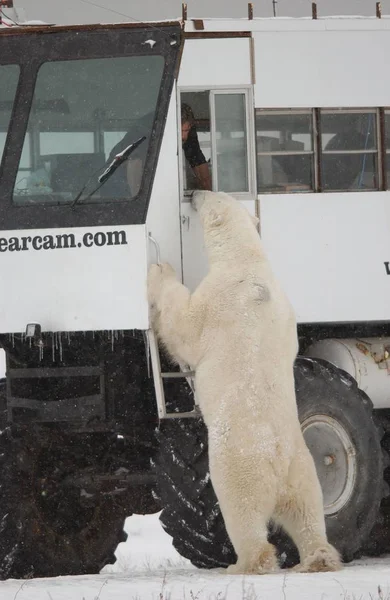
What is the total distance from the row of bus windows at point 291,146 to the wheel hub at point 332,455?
1.60 meters

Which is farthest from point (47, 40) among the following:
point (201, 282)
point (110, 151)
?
point (201, 282)

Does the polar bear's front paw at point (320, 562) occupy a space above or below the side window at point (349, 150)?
below

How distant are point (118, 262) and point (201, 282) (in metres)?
0.56

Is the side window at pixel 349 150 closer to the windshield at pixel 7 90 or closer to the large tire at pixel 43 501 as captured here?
the windshield at pixel 7 90

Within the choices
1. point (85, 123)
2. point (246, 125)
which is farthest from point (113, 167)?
point (246, 125)

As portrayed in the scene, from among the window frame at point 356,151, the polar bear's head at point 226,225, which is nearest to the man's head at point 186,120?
the polar bear's head at point 226,225

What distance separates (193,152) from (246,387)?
6.25 ft

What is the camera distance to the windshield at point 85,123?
8812mm

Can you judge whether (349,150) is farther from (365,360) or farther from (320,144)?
(365,360)

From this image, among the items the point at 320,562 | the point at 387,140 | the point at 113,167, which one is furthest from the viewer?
the point at 387,140

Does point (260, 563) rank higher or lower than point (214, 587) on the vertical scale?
lower

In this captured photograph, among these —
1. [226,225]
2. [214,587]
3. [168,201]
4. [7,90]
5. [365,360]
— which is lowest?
[214,587]

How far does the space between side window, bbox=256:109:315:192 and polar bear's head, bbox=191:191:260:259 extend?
761 mm

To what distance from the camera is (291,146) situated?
947 cm
